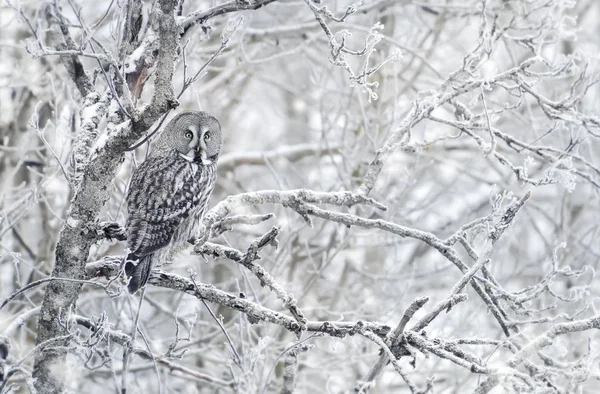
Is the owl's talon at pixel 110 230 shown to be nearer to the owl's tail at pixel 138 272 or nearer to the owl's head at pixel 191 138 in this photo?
the owl's tail at pixel 138 272

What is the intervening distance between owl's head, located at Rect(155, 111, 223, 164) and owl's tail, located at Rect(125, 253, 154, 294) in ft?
3.33

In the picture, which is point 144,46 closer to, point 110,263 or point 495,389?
point 110,263

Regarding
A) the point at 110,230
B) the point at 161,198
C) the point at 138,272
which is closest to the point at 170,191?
the point at 161,198

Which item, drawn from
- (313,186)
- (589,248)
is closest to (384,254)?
(313,186)

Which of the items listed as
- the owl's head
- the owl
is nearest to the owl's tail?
the owl

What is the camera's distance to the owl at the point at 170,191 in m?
4.91

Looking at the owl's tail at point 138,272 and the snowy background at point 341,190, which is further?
the owl's tail at point 138,272

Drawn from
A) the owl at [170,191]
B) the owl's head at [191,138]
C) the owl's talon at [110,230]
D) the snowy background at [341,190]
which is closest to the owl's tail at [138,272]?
the owl at [170,191]

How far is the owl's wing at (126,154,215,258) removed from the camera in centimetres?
499

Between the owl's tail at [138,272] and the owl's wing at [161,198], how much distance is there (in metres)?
0.04

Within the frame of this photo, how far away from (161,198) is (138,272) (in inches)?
25.8

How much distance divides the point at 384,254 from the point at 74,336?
6.59m

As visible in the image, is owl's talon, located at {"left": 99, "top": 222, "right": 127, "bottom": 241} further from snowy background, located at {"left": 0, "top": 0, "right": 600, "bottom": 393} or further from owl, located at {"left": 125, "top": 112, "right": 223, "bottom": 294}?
owl, located at {"left": 125, "top": 112, "right": 223, "bottom": 294}

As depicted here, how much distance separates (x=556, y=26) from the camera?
5.82 meters
